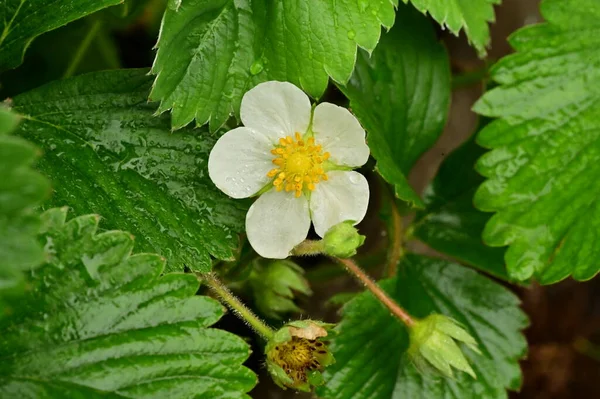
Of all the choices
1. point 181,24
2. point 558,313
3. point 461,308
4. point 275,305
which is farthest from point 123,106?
point 558,313

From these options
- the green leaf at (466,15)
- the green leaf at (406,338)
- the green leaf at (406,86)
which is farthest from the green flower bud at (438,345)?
the green leaf at (466,15)

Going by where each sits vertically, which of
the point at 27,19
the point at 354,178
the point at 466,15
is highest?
the point at 27,19

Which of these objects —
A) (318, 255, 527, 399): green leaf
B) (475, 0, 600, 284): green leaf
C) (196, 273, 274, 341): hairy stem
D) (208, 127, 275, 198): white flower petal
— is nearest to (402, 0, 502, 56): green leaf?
(475, 0, 600, 284): green leaf

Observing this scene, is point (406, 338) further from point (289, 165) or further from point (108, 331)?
point (108, 331)

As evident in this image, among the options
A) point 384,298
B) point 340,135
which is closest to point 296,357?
point 384,298

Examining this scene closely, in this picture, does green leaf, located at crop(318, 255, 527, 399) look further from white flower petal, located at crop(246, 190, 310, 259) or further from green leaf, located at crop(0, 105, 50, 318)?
green leaf, located at crop(0, 105, 50, 318)

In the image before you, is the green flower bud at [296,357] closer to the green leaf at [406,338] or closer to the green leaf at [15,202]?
the green leaf at [406,338]
